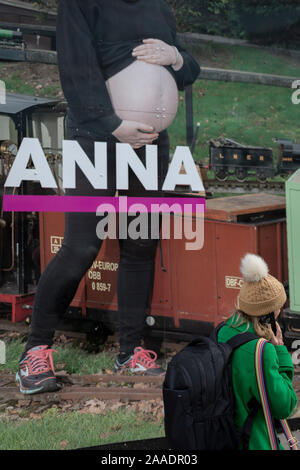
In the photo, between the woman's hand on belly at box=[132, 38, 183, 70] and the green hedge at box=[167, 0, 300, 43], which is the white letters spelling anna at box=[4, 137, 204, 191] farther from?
the green hedge at box=[167, 0, 300, 43]

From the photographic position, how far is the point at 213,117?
495 centimetres

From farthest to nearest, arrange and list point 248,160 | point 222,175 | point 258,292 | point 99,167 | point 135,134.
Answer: point 222,175 → point 248,160 → point 135,134 → point 99,167 → point 258,292

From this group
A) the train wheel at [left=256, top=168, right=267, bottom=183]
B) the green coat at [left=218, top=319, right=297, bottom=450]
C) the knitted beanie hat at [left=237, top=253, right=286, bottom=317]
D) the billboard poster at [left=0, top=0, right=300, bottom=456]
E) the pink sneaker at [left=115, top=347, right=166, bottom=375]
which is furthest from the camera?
the train wheel at [left=256, top=168, right=267, bottom=183]

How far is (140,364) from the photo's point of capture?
483 centimetres

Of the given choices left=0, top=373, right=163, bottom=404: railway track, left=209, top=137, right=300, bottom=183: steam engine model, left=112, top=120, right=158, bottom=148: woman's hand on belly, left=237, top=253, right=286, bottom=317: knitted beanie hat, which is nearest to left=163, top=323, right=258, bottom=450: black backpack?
left=237, top=253, right=286, bottom=317: knitted beanie hat

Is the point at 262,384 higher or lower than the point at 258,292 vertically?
lower

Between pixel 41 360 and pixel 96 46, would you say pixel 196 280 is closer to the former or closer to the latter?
pixel 41 360

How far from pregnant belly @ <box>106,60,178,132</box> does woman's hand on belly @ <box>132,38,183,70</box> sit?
0.04m

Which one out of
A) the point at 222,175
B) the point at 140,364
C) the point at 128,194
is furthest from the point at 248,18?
the point at 140,364

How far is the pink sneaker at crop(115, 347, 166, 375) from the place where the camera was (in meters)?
4.81

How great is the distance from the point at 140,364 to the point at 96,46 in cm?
207

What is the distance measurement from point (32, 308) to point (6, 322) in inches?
7.5

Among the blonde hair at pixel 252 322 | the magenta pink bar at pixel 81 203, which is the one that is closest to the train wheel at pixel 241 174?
the magenta pink bar at pixel 81 203

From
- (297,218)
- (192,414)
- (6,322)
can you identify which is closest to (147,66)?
(297,218)
